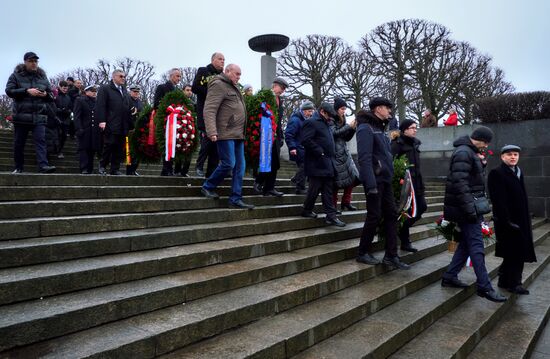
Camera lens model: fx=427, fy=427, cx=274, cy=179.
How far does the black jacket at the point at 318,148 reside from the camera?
5.88 metres

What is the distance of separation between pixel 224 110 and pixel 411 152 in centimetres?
260

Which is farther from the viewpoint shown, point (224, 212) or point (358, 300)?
point (224, 212)

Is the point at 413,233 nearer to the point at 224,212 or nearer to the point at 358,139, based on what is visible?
the point at 358,139

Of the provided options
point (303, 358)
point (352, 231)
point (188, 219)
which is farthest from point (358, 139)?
point (303, 358)

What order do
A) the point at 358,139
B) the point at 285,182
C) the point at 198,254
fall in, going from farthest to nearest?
the point at 285,182 < the point at 358,139 < the point at 198,254

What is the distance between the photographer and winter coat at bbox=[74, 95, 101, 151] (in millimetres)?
7230

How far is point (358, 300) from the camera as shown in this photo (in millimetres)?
4004

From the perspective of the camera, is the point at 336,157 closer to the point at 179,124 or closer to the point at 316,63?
the point at 179,124

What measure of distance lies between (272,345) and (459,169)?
111 inches

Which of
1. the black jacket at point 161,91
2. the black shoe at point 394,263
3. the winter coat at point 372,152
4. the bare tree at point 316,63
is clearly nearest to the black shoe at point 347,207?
the black shoe at point 394,263

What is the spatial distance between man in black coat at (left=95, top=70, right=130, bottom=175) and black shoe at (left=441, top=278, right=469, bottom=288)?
5.22 meters

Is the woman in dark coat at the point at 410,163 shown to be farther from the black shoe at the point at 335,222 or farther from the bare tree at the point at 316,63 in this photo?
Answer: the bare tree at the point at 316,63

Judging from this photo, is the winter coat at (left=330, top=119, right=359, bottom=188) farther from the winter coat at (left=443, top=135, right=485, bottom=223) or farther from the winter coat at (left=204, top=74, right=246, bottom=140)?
the winter coat at (left=443, top=135, right=485, bottom=223)

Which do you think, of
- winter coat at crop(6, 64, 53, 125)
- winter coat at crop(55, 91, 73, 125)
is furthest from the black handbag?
winter coat at crop(55, 91, 73, 125)
